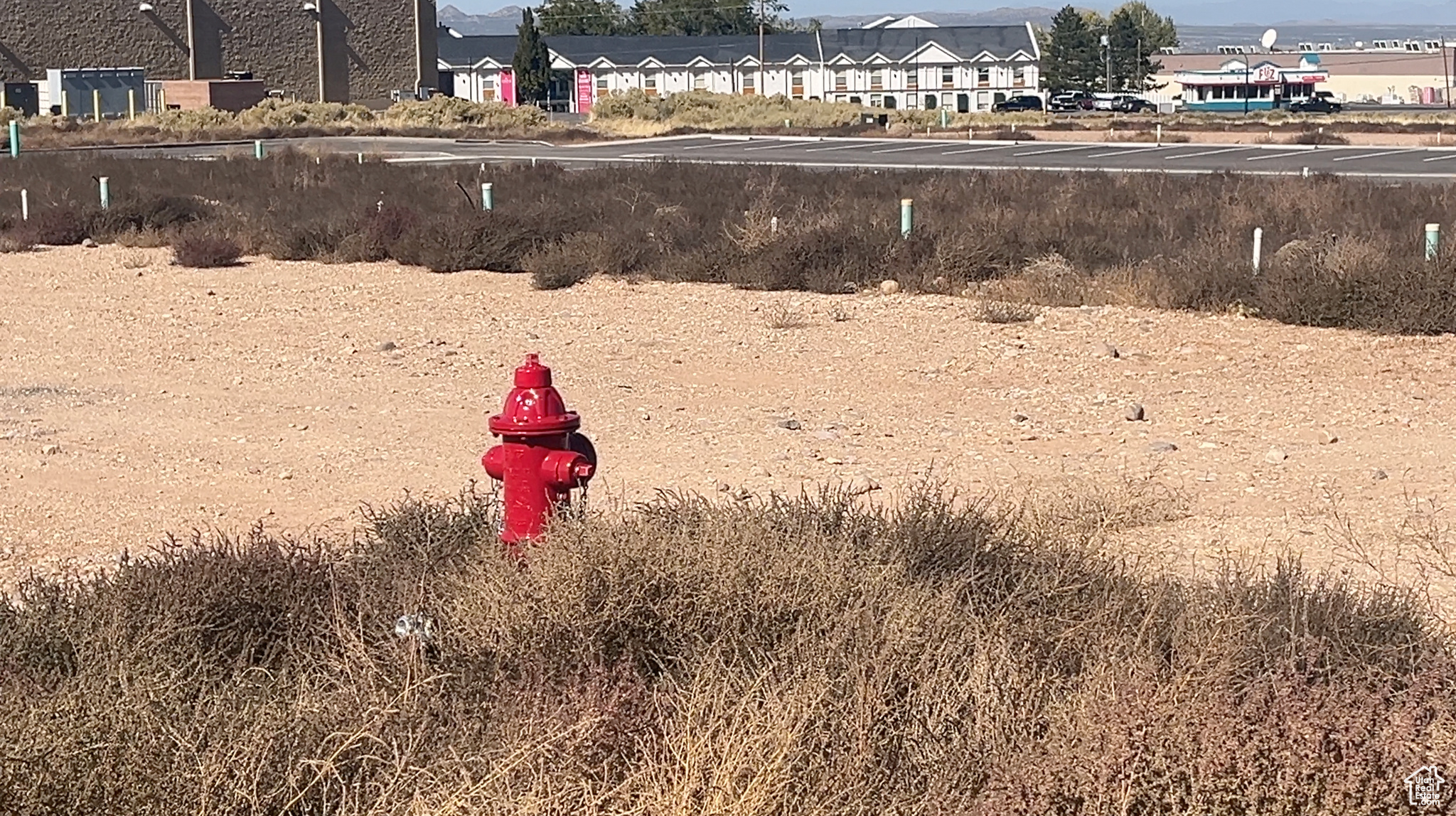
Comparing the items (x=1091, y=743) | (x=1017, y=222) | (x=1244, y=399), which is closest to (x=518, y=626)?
(x=1091, y=743)

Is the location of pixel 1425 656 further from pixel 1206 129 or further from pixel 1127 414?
pixel 1206 129

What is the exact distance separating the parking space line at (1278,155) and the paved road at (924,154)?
39mm

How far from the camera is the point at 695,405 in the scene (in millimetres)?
11477

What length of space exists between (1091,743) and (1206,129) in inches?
2496

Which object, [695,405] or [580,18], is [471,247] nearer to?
[695,405]

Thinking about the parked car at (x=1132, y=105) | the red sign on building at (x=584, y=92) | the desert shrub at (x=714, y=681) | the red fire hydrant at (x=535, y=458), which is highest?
the red sign on building at (x=584, y=92)

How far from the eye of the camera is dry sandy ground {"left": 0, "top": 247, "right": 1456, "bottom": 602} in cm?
840

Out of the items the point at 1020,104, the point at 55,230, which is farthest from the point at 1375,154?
the point at 1020,104

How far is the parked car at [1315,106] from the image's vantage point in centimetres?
9656

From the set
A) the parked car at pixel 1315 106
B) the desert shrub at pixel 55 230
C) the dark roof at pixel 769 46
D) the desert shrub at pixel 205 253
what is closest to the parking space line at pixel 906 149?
the desert shrub at pixel 55 230

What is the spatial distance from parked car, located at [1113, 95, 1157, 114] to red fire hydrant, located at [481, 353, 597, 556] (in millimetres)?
97343

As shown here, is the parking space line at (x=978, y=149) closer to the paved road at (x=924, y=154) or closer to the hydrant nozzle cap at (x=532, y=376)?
the paved road at (x=924, y=154)

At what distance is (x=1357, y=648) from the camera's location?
470 centimetres

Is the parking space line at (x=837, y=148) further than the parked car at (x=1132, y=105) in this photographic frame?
No
